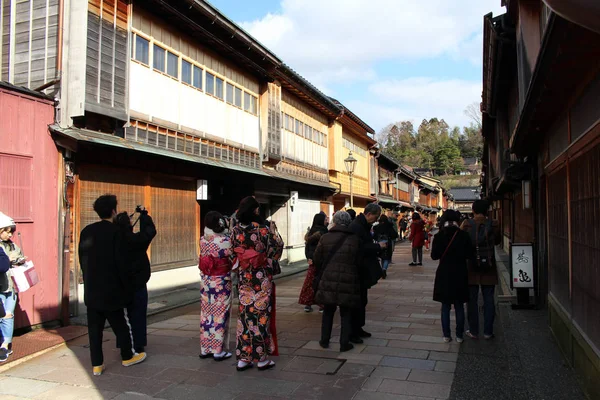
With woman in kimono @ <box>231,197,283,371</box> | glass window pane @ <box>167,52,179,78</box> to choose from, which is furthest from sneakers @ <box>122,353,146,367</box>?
glass window pane @ <box>167,52,179,78</box>

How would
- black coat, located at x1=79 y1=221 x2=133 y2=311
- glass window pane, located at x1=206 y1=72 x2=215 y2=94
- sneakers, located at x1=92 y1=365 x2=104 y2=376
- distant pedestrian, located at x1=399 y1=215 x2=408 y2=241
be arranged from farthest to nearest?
1. distant pedestrian, located at x1=399 y1=215 x2=408 y2=241
2. glass window pane, located at x1=206 y1=72 x2=215 y2=94
3. sneakers, located at x1=92 y1=365 x2=104 y2=376
4. black coat, located at x1=79 y1=221 x2=133 y2=311

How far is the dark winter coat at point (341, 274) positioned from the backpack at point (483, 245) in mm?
1870

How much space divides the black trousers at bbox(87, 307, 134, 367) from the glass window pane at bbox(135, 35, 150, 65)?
644 cm

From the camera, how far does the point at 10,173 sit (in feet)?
24.1

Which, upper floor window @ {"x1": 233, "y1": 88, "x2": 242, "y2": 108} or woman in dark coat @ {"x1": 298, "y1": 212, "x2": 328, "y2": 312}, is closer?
woman in dark coat @ {"x1": 298, "y1": 212, "x2": 328, "y2": 312}

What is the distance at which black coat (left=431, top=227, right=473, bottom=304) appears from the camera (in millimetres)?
6523

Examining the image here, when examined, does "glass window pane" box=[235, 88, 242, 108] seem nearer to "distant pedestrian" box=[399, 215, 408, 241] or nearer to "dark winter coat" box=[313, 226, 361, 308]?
"dark winter coat" box=[313, 226, 361, 308]

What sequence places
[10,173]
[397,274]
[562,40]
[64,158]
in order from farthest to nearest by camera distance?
[397,274] < [64,158] < [10,173] < [562,40]

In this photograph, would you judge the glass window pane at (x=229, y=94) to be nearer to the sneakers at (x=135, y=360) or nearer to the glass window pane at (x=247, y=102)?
the glass window pane at (x=247, y=102)

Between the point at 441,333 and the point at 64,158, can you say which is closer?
the point at 441,333

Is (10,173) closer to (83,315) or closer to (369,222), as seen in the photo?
(83,315)

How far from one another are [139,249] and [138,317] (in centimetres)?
92

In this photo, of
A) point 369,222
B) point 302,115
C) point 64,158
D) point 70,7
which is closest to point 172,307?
point 64,158

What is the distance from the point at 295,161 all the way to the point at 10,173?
12149 mm
